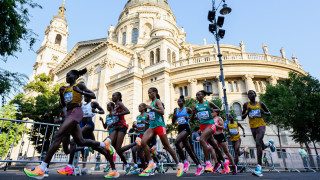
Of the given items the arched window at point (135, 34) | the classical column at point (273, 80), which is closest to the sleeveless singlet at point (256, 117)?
the classical column at point (273, 80)

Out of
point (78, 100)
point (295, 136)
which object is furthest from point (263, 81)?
point (78, 100)

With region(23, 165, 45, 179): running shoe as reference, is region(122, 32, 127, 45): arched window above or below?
above

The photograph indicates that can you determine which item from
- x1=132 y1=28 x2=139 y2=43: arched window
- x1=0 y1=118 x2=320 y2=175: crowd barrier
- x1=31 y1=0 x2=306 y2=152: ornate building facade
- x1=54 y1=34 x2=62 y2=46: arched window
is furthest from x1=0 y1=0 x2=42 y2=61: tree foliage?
x1=54 y1=34 x2=62 y2=46: arched window

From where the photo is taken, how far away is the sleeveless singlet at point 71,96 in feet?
12.7

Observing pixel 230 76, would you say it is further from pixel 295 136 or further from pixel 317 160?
pixel 317 160

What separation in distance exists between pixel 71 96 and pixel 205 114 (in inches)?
136

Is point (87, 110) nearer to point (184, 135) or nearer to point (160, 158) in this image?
point (184, 135)

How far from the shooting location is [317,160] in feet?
40.7

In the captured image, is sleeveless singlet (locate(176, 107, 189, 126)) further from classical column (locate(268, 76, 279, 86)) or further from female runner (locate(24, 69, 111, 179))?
classical column (locate(268, 76, 279, 86))

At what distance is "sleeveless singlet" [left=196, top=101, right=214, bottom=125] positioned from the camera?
5.48 m

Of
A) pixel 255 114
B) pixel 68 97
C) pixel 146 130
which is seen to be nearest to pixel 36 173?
pixel 68 97

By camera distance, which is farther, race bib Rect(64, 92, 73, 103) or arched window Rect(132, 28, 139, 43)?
arched window Rect(132, 28, 139, 43)

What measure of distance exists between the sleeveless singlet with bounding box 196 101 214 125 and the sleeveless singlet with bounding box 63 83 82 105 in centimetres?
323

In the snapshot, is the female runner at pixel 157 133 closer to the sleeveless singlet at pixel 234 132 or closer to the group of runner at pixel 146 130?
the group of runner at pixel 146 130
